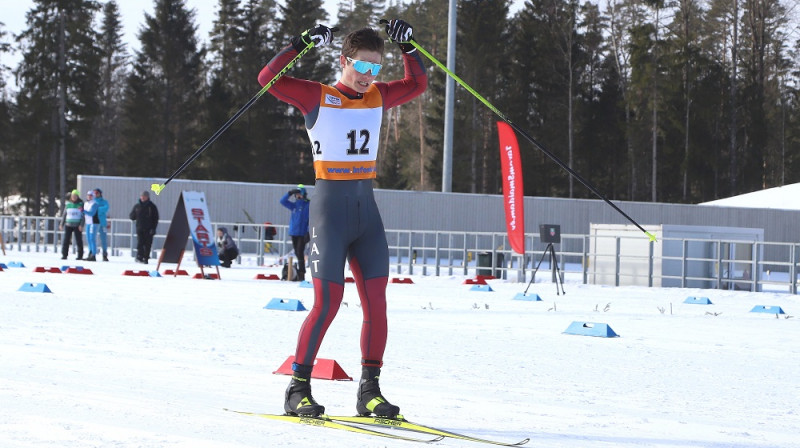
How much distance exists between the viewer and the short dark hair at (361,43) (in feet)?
16.7

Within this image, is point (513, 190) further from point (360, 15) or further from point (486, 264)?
point (360, 15)

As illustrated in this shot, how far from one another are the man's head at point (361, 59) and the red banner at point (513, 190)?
12521mm

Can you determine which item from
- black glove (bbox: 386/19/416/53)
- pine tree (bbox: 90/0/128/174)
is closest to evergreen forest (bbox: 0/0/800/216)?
pine tree (bbox: 90/0/128/174)

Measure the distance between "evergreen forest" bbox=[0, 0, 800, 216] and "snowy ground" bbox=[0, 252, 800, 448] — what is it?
43.0 meters

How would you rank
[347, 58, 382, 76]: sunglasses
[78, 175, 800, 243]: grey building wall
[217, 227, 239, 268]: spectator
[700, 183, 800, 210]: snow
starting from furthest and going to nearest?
[700, 183, 800, 210]: snow
[78, 175, 800, 243]: grey building wall
[217, 227, 239, 268]: spectator
[347, 58, 382, 76]: sunglasses

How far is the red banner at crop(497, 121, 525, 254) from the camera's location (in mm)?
17656

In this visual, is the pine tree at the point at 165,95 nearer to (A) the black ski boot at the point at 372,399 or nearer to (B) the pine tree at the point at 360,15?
(B) the pine tree at the point at 360,15

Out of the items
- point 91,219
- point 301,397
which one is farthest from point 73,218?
point 301,397

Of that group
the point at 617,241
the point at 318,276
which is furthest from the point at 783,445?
the point at 617,241

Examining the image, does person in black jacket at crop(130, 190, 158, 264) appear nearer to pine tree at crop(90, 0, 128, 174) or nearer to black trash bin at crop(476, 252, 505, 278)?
black trash bin at crop(476, 252, 505, 278)

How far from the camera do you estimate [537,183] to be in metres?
58.0

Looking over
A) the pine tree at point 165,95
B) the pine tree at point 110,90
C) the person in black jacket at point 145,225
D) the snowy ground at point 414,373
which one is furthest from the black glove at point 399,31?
the pine tree at point 110,90

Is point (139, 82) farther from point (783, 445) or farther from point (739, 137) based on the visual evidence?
point (783, 445)

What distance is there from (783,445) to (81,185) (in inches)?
1290
